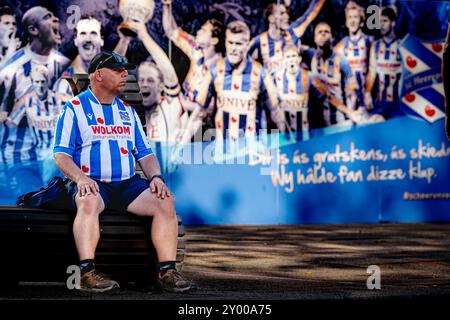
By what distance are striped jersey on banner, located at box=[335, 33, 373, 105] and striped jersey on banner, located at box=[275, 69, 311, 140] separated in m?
0.62

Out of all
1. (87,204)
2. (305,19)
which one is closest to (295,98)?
(305,19)

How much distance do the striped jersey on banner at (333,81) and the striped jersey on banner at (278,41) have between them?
42cm

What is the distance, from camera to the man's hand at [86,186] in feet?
21.2

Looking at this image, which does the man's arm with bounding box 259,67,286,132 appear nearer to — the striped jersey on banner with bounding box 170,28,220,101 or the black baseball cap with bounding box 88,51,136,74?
the striped jersey on banner with bounding box 170,28,220,101

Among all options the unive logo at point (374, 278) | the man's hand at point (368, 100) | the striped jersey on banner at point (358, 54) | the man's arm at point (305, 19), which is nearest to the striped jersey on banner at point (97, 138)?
the unive logo at point (374, 278)

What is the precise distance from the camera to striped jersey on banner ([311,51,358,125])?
47.6ft

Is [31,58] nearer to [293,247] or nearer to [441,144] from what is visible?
[293,247]

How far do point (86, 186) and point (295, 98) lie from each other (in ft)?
27.0

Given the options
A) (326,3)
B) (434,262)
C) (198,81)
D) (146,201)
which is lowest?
(434,262)

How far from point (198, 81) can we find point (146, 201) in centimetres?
742

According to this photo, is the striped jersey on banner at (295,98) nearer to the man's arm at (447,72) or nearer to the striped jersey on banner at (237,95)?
the striped jersey on banner at (237,95)

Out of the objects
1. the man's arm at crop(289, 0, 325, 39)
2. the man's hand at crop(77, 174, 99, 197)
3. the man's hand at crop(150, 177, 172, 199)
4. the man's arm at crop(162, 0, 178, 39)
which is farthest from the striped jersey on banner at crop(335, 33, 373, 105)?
the man's hand at crop(77, 174, 99, 197)

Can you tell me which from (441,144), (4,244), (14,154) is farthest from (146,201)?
(441,144)
